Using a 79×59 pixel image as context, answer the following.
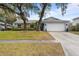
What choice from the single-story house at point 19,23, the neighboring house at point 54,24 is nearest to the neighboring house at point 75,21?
the neighboring house at point 54,24

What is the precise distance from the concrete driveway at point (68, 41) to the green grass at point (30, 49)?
0.08 m

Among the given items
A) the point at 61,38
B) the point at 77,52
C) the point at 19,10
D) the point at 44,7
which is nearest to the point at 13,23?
the point at 19,10

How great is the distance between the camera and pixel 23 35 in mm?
3604

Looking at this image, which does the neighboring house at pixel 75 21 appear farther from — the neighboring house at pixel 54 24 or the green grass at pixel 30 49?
the green grass at pixel 30 49

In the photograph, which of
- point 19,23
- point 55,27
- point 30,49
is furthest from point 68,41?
point 19,23

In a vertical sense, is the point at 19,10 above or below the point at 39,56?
above

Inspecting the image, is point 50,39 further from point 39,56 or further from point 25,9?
point 25,9

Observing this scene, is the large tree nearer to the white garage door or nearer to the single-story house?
the single-story house

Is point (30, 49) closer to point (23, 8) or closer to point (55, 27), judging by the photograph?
point (55, 27)

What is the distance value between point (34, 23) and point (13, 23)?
1.00 ft

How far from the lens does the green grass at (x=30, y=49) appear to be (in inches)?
137

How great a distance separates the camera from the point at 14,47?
3.51 meters

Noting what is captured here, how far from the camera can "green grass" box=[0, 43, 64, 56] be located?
3471 mm

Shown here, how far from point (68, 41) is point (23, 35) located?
26.0 inches
